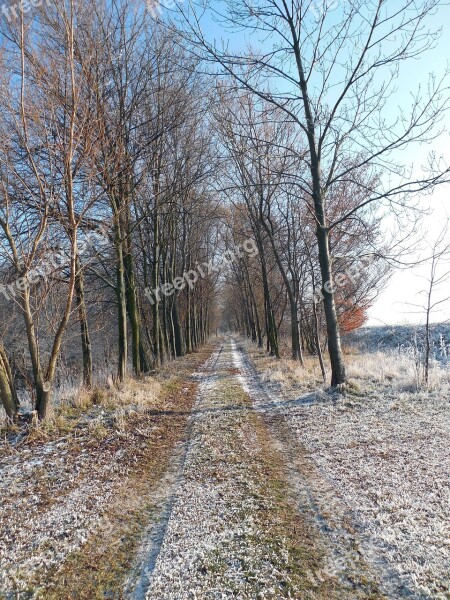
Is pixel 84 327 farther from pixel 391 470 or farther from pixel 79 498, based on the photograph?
pixel 391 470

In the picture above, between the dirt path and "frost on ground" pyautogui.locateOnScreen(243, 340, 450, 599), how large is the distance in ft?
0.75

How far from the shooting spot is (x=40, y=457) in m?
4.71

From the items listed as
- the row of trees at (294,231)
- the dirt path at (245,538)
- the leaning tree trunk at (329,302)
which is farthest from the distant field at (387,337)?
the dirt path at (245,538)

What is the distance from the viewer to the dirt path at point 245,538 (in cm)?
242

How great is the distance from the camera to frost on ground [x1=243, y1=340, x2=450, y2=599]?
260 centimetres

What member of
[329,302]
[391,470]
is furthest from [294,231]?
[391,470]

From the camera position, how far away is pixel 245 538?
2936mm

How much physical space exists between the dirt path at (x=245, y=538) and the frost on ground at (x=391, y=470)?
0.23 metres

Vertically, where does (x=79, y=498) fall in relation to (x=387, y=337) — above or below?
above

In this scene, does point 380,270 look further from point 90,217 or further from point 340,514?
point 340,514

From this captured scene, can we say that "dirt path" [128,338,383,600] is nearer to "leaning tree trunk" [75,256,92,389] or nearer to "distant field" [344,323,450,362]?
"leaning tree trunk" [75,256,92,389]

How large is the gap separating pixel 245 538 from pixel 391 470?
1.99 meters

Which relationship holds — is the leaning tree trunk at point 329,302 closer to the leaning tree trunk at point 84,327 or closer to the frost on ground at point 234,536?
the frost on ground at point 234,536

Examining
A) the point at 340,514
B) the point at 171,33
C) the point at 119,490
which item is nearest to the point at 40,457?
the point at 119,490
